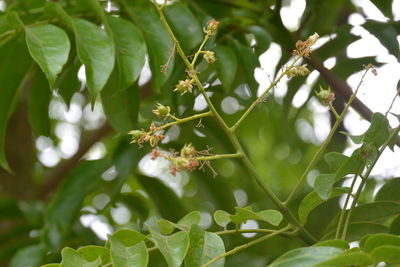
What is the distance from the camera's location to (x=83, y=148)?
2.10 metres

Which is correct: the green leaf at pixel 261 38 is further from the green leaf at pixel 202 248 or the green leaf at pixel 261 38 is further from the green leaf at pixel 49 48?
the green leaf at pixel 202 248

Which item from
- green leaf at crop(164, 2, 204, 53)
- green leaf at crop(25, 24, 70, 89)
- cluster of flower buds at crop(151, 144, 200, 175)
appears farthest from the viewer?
green leaf at crop(164, 2, 204, 53)

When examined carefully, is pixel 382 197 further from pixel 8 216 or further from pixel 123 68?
pixel 8 216

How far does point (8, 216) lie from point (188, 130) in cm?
47

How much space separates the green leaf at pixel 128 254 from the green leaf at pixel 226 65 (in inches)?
19.1

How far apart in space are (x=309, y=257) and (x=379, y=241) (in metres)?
0.08

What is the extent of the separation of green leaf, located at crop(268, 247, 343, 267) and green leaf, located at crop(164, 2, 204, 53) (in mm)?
563

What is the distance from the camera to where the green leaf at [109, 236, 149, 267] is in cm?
74

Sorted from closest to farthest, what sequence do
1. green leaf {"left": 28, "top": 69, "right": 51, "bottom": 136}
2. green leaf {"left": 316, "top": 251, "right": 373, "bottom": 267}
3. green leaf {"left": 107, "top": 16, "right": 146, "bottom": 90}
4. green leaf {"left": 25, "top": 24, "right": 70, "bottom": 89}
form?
1. green leaf {"left": 316, "top": 251, "right": 373, "bottom": 267}
2. green leaf {"left": 25, "top": 24, "right": 70, "bottom": 89}
3. green leaf {"left": 107, "top": 16, "right": 146, "bottom": 90}
4. green leaf {"left": 28, "top": 69, "right": 51, "bottom": 136}

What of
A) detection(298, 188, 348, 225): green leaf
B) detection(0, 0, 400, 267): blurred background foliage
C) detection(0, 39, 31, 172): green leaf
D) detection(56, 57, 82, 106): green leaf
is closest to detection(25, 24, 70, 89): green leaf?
detection(0, 0, 400, 267): blurred background foliage

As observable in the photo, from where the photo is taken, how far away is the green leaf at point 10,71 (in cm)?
120

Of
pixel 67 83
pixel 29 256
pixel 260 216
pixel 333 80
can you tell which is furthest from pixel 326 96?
pixel 29 256

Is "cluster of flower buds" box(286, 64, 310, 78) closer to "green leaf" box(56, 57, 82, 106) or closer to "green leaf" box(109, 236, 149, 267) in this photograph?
"green leaf" box(109, 236, 149, 267)

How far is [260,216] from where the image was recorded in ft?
2.61
